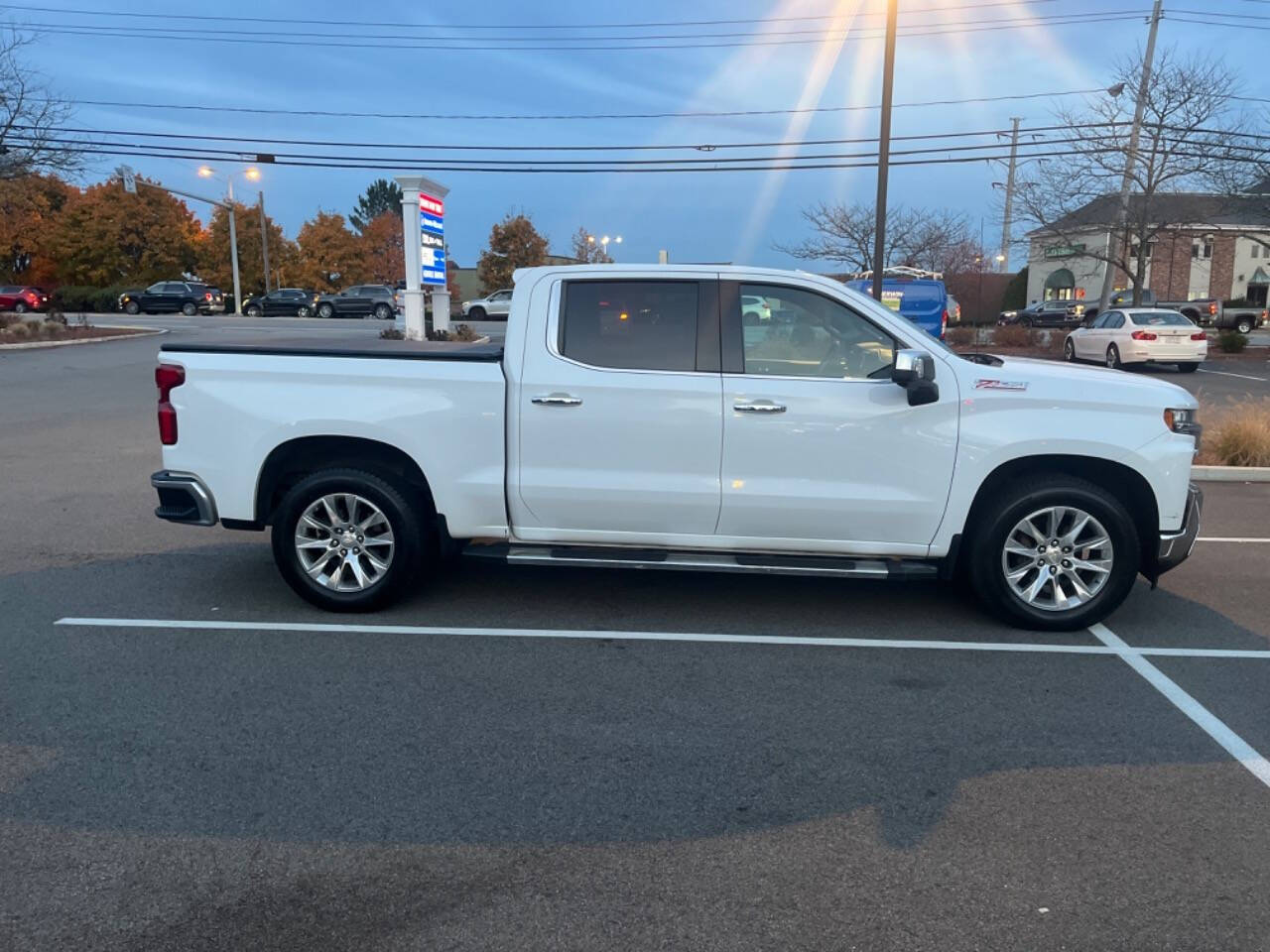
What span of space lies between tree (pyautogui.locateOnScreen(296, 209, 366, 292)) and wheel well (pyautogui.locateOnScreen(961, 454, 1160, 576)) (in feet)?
219

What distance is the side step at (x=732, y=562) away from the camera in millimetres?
5605

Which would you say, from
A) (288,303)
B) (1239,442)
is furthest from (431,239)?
(288,303)

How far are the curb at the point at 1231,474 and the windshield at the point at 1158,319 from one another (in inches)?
574

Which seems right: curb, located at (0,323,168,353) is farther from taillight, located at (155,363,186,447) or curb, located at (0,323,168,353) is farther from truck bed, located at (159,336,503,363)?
truck bed, located at (159,336,503,363)

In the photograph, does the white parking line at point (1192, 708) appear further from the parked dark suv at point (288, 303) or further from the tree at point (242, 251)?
the tree at point (242, 251)

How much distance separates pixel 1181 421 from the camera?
18.3 feet

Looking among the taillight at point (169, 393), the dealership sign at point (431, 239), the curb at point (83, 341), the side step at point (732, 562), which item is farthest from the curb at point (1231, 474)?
the curb at point (83, 341)

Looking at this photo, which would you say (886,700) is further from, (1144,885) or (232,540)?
(232,540)

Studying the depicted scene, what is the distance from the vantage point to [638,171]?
34.4 meters

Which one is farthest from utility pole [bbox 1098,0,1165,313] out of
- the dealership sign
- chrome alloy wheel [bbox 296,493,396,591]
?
chrome alloy wheel [bbox 296,493,396,591]

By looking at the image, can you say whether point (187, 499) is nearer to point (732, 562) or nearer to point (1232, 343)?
point (732, 562)

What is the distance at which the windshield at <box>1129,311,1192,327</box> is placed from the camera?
77.8 ft

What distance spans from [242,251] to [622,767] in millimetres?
69215

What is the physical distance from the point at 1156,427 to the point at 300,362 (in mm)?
A: 4711
